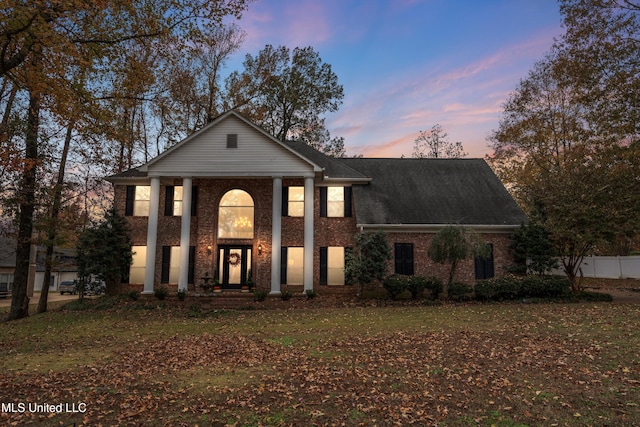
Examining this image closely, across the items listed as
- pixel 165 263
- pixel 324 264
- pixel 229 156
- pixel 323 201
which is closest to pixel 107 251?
pixel 165 263

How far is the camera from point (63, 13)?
28.8 feet

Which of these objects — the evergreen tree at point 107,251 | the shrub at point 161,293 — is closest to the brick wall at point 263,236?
the evergreen tree at point 107,251

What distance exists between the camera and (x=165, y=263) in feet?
68.9

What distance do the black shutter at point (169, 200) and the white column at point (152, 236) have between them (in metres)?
1.15

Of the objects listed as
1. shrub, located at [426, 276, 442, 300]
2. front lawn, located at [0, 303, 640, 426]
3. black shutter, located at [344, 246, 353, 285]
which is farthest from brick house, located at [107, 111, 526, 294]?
front lawn, located at [0, 303, 640, 426]

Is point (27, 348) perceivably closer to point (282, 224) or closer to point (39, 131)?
point (39, 131)

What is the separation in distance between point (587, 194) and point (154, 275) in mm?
20461

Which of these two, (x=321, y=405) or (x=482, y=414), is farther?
(x=321, y=405)

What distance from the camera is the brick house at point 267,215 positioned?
65.4ft

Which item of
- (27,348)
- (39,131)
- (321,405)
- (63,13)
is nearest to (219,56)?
(39,131)

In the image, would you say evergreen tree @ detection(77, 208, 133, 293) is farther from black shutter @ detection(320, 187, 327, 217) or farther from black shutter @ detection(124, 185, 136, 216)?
black shutter @ detection(320, 187, 327, 217)

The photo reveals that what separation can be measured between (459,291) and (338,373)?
40.5ft

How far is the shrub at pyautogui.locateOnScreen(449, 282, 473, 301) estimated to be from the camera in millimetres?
18125

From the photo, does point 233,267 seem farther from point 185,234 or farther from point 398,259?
point 398,259
